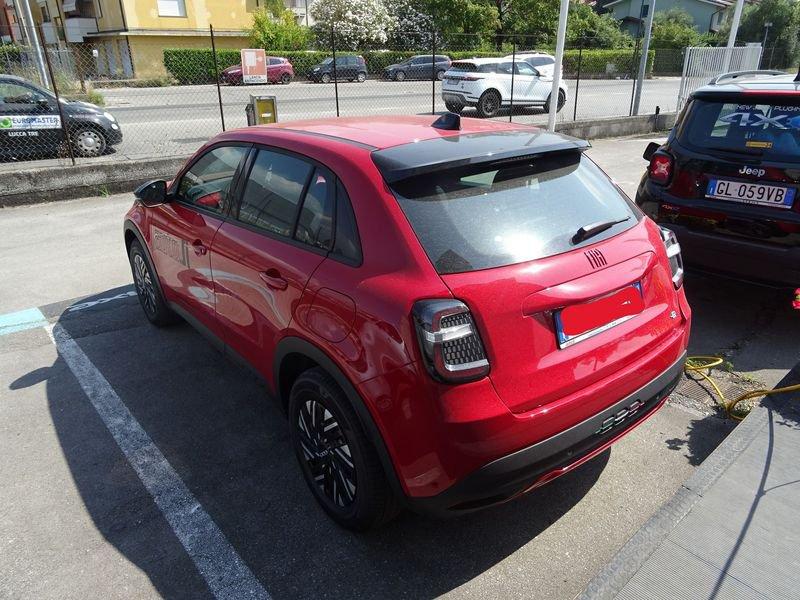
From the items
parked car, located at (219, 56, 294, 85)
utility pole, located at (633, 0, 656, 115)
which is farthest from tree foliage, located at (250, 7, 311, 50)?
utility pole, located at (633, 0, 656, 115)

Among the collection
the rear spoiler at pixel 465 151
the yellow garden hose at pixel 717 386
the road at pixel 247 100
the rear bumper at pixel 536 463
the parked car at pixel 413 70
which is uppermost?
the rear spoiler at pixel 465 151

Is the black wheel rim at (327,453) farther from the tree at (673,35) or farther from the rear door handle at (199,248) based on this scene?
the tree at (673,35)

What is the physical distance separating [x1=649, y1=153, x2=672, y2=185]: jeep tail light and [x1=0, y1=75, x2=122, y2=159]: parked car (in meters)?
9.77

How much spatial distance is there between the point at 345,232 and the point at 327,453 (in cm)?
99

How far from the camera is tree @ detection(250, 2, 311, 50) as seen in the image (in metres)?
37.8

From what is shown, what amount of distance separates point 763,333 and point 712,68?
15666 millimetres

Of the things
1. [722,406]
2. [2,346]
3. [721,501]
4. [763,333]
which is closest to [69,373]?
[2,346]

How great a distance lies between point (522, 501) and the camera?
114 inches

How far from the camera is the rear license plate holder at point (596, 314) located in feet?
7.50

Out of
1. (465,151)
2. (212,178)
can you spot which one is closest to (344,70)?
(212,178)

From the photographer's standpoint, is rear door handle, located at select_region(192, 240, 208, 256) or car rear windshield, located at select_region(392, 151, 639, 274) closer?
car rear windshield, located at select_region(392, 151, 639, 274)

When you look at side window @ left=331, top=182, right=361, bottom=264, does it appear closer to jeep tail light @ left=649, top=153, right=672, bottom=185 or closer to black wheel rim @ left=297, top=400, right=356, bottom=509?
black wheel rim @ left=297, top=400, right=356, bottom=509

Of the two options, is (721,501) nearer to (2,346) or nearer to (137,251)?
(137,251)

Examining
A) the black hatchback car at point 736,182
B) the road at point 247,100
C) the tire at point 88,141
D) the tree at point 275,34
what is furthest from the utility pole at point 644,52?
the tree at point 275,34
